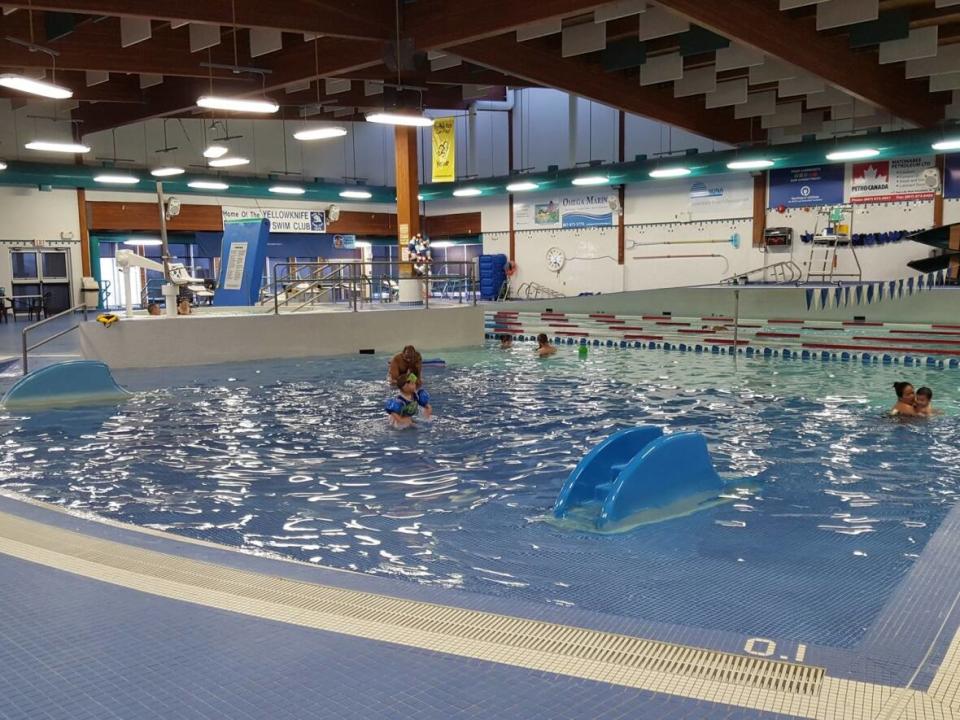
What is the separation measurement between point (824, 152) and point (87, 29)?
15.1m

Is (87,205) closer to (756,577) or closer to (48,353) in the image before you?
(48,353)

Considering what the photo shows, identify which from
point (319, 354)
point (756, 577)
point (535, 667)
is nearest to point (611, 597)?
point (756, 577)

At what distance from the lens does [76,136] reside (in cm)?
2264

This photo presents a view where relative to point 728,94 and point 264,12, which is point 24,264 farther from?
point 728,94

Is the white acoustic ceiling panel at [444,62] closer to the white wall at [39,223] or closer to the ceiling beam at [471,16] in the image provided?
the ceiling beam at [471,16]

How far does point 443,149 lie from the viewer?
21.9m

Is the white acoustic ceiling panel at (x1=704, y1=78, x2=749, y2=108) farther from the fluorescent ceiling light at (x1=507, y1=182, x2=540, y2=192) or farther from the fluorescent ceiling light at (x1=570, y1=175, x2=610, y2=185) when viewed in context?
the fluorescent ceiling light at (x1=507, y1=182, x2=540, y2=192)

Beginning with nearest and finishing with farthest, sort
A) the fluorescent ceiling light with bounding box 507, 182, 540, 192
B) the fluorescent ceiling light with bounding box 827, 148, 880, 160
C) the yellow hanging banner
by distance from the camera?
1. the fluorescent ceiling light with bounding box 827, 148, 880, 160
2. the yellow hanging banner
3. the fluorescent ceiling light with bounding box 507, 182, 540, 192

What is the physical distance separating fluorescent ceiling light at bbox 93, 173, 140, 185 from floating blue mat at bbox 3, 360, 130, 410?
46.9 feet

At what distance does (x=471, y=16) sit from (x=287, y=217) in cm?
1688

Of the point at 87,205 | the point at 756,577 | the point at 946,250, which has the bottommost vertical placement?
the point at 756,577

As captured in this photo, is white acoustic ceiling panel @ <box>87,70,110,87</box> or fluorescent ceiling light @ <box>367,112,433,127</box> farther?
white acoustic ceiling panel @ <box>87,70,110,87</box>

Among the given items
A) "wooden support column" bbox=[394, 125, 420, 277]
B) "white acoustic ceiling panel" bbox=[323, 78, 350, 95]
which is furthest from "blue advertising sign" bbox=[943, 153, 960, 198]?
"white acoustic ceiling panel" bbox=[323, 78, 350, 95]

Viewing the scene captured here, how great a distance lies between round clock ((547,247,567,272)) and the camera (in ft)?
83.4
